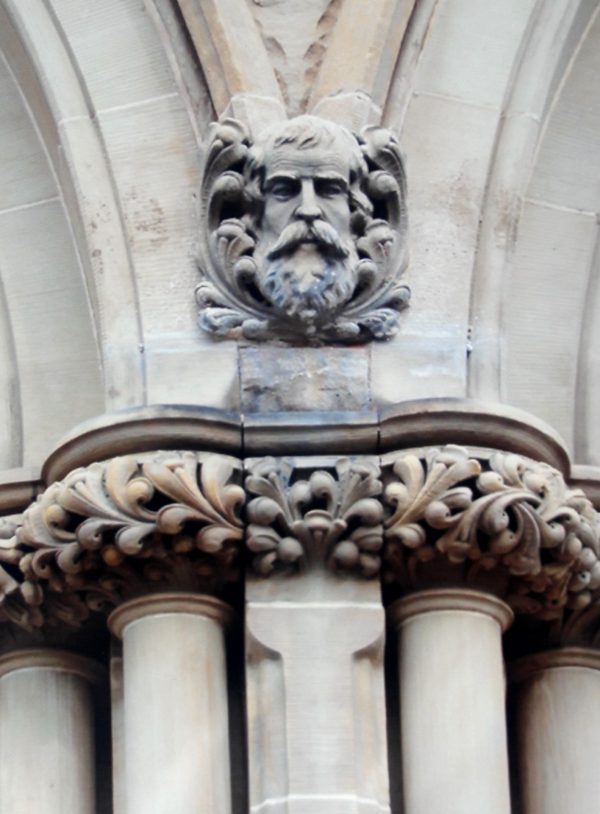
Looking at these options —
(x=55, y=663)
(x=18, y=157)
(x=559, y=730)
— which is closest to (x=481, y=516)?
(x=559, y=730)

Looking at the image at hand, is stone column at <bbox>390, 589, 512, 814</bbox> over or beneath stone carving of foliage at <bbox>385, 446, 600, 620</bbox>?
beneath

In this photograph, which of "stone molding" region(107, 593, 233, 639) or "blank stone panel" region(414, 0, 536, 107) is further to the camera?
"blank stone panel" region(414, 0, 536, 107)

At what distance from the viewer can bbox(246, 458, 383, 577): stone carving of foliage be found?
6758 millimetres

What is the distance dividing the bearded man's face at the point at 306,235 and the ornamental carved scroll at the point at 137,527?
468mm

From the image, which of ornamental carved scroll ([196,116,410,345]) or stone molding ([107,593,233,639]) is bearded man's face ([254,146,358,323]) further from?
stone molding ([107,593,233,639])

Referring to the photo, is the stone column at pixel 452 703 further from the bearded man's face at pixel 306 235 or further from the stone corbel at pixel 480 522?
the bearded man's face at pixel 306 235

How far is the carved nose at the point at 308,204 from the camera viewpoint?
23.1 feet

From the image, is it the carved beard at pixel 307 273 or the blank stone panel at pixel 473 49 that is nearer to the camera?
the carved beard at pixel 307 273

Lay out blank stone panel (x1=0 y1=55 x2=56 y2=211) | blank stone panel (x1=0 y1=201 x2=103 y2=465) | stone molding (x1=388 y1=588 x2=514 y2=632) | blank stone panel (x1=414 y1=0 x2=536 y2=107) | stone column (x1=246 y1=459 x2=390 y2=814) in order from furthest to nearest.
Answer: blank stone panel (x1=0 y1=55 x2=56 y2=211) < blank stone panel (x1=414 y1=0 x2=536 y2=107) < blank stone panel (x1=0 y1=201 x2=103 y2=465) < stone molding (x1=388 y1=588 x2=514 y2=632) < stone column (x1=246 y1=459 x2=390 y2=814)

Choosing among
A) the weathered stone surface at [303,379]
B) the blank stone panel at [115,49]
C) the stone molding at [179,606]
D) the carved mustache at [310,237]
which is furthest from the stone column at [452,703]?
the blank stone panel at [115,49]

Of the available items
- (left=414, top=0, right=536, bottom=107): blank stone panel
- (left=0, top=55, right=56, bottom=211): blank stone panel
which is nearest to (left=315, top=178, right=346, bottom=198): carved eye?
(left=414, top=0, right=536, bottom=107): blank stone panel

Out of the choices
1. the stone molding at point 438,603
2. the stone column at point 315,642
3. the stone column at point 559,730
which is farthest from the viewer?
the stone column at point 559,730

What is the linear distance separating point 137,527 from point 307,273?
30.0 inches

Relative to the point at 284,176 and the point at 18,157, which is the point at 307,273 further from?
the point at 18,157
